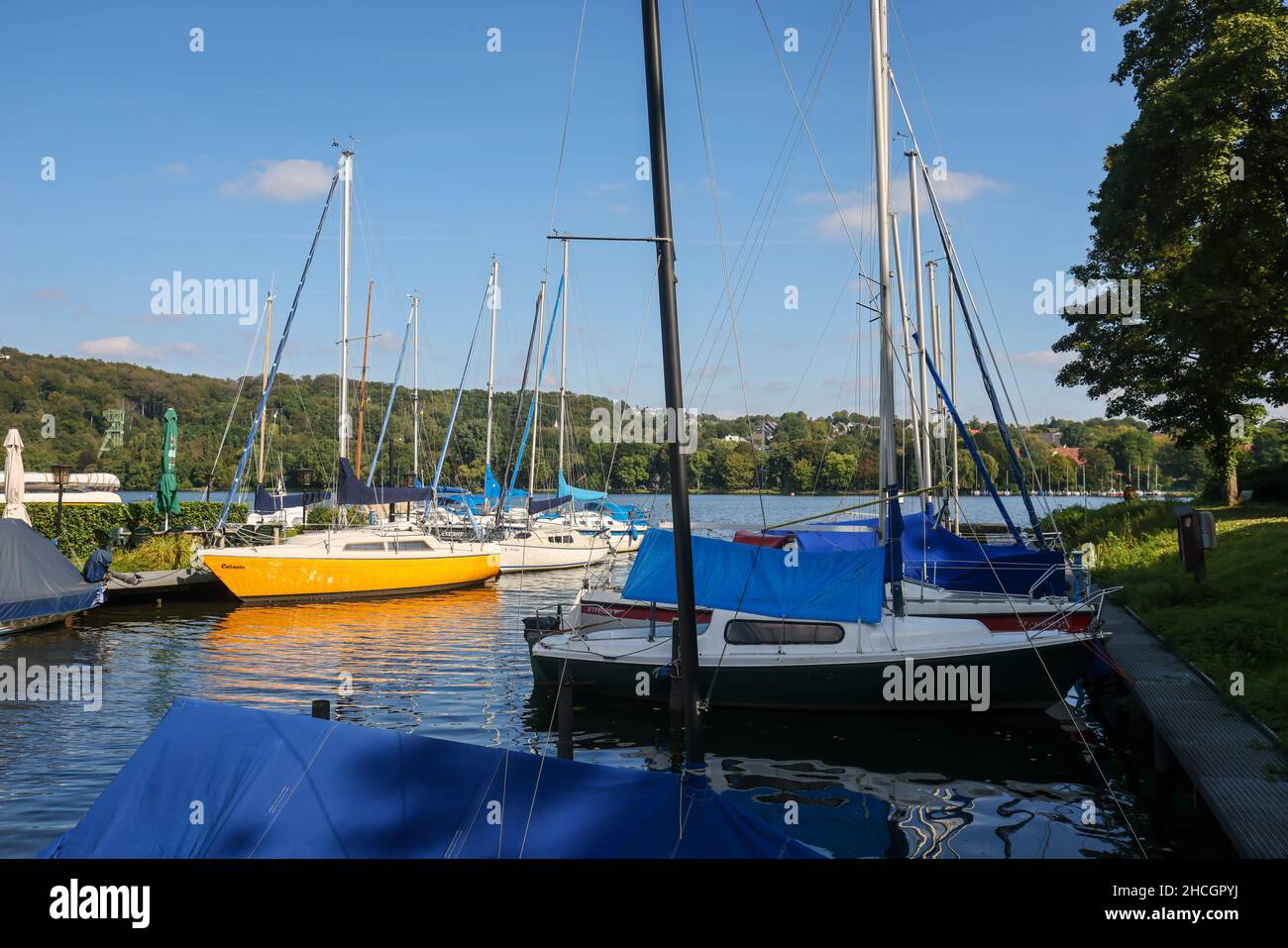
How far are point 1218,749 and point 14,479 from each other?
109ft

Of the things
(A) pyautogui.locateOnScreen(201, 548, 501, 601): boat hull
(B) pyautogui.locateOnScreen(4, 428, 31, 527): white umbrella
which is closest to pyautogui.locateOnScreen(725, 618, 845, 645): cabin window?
(A) pyautogui.locateOnScreen(201, 548, 501, 601): boat hull

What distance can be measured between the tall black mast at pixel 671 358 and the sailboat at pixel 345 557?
2564cm

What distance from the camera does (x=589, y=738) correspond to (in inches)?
658

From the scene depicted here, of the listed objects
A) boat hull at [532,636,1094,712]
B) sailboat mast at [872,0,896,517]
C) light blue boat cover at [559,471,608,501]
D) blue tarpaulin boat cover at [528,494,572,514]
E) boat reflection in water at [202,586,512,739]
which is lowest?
boat reflection in water at [202,586,512,739]

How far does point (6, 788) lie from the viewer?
1287 centimetres

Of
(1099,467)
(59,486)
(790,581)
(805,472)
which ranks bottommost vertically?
(790,581)

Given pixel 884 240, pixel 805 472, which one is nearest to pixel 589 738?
pixel 884 240

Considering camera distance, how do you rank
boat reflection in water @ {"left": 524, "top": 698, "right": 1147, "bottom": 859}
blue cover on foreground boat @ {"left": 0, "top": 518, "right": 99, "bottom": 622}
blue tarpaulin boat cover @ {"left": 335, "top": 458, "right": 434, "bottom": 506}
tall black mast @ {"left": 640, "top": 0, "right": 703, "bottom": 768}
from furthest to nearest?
blue tarpaulin boat cover @ {"left": 335, "top": 458, "right": 434, "bottom": 506}, blue cover on foreground boat @ {"left": 0, "top": 518, "right": 99, "bottom": 622}, boat reflection in water @ {"left": 524, "top": 698, "right": 1147, "bottom": 859}, tall black mast @ {"left": 640, "top": 0, "right": 703, "bottom": 768}

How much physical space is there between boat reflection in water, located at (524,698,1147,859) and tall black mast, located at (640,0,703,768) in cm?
379

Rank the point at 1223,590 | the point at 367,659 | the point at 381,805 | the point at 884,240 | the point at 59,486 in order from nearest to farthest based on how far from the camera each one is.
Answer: the point at 381,805, the point at 884,240, the point at 1223,590, the point at 367,659, the point at 59,486

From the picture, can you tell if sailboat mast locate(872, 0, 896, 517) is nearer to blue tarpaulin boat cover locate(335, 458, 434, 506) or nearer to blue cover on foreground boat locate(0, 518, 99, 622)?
blue cover on foreground boat locate(0, 518, 99, 622)

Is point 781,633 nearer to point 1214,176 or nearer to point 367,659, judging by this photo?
point 367,659

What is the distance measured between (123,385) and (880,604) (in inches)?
5176

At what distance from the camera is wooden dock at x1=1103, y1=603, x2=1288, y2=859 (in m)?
9.70
